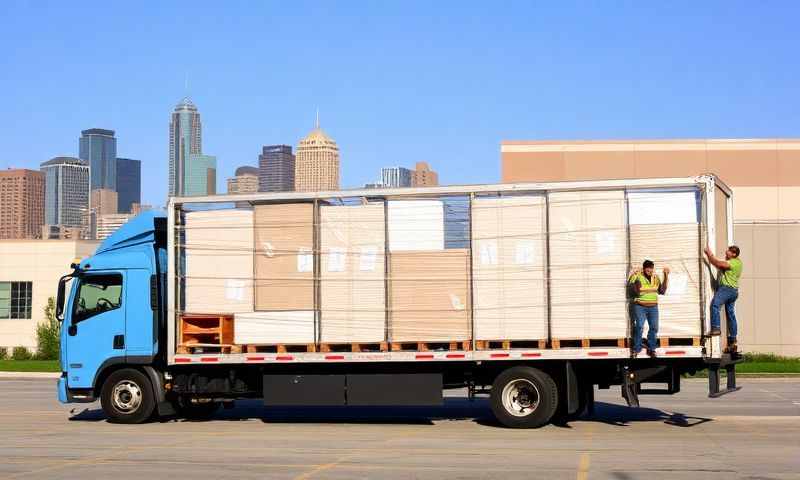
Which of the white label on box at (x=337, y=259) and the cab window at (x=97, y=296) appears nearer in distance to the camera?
the white label on box at (x=337, y=259)

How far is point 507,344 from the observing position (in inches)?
699

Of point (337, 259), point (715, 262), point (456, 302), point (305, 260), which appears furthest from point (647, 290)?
point (305, 260)

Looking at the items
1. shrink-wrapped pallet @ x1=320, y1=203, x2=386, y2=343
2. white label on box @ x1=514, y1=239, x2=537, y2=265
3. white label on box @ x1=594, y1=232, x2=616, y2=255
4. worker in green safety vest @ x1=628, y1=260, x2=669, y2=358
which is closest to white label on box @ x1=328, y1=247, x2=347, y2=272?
shrink-wrapped pallet @ x1=320, y1=203, x2=386, y2=343

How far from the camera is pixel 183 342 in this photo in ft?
62.0

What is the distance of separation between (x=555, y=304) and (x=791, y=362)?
26.7 meters

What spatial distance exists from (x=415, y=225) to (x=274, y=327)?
118 inches

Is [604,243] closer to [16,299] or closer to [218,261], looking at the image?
[218,261]

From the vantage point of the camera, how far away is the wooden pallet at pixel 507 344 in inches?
696

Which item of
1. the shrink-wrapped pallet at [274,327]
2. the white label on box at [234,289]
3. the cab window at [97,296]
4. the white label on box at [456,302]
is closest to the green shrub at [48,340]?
the cab window at [97,296]

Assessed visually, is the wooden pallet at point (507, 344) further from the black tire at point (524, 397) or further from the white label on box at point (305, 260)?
the white label on box at point (305, 260)

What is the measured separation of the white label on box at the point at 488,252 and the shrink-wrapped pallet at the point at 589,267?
936 millimetres

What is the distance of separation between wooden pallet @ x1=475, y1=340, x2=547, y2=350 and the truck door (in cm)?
646

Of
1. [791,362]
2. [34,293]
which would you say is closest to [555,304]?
[791,362]

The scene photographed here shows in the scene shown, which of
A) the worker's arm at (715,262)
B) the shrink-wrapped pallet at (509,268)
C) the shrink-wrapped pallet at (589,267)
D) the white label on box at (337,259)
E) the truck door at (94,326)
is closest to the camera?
the worker's arm at (715,262)
